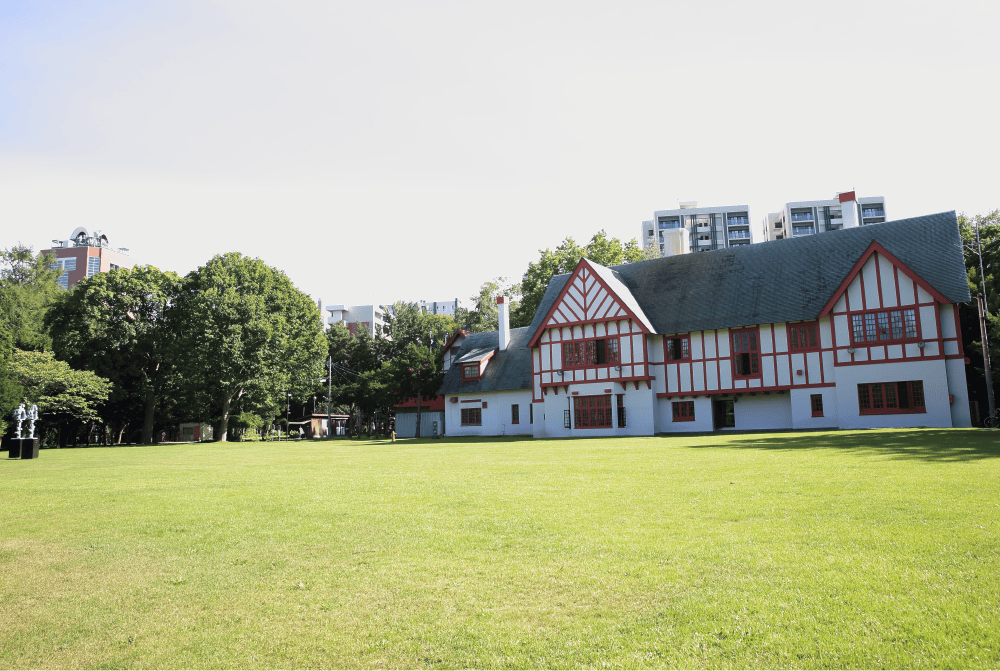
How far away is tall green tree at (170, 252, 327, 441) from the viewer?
48500 mm

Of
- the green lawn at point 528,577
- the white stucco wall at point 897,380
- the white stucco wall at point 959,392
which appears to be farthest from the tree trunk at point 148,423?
the white stucco wall at point 959,392

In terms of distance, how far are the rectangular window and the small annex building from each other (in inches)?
2.6

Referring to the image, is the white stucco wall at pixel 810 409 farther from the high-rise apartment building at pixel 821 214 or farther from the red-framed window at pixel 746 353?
the high-rise apartment building at pixel 821 214

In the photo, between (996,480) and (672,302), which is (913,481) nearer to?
(996,480)

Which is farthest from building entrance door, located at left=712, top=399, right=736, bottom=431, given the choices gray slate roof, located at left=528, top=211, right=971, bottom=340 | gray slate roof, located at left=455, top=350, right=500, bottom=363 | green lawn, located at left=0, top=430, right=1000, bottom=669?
green lawn, located at left=0, top=430, right=1000, bottom=669

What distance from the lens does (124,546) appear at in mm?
7930

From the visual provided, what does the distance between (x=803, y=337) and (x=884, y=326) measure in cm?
384

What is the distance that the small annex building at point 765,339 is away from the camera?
98.4ft

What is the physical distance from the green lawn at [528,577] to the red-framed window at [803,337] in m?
24.0

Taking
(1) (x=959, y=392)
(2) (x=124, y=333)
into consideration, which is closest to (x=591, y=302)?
(1) (x=959, y=392)

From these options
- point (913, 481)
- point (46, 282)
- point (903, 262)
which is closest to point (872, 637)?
point (913, 481)

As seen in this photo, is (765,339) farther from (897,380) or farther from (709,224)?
(709,224)

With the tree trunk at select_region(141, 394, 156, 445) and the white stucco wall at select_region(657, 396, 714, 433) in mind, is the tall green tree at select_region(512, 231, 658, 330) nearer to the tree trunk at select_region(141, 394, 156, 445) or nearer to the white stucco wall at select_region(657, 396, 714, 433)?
the white stucco wall at select_region(657, 396, 714, 433)

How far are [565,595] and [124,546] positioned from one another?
18.9 feet
